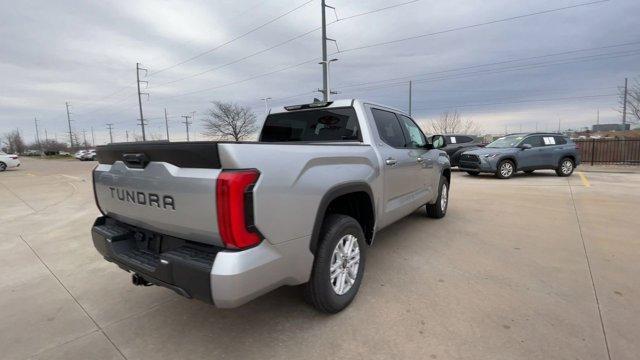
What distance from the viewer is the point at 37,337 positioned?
8.92 feet

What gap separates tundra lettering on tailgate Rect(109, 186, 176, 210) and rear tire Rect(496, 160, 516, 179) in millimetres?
12404

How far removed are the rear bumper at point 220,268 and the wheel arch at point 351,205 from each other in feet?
0.84

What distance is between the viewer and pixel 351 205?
336cm

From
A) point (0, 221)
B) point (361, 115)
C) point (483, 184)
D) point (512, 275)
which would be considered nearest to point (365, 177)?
point (361, 115)

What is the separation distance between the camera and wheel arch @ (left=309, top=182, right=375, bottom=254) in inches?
102

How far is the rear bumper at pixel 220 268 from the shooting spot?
78.7 inches

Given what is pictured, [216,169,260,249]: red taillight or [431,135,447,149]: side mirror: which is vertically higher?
[431,135,447,149]: side mirror

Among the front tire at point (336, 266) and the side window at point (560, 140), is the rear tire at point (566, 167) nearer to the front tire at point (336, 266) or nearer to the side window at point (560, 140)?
the side window at point (560, 140)

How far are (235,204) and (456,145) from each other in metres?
15.4

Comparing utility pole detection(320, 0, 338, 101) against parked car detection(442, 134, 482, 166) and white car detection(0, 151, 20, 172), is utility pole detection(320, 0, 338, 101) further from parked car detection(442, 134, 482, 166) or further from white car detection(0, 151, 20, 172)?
white car detection(0, 151, 20, 172)

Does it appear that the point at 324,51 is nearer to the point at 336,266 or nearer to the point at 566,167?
the point at 566,167

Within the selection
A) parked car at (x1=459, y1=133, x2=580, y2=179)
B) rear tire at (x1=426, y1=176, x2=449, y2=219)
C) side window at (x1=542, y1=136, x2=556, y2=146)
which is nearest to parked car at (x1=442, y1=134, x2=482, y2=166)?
parked car at (x1=459, y1=133, x2=580, y2=179)

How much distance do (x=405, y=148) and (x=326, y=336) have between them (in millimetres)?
2604

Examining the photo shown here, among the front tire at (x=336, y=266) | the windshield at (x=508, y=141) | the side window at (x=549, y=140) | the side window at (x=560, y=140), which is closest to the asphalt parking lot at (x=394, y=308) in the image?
the front tire at (x=336, y=266)
